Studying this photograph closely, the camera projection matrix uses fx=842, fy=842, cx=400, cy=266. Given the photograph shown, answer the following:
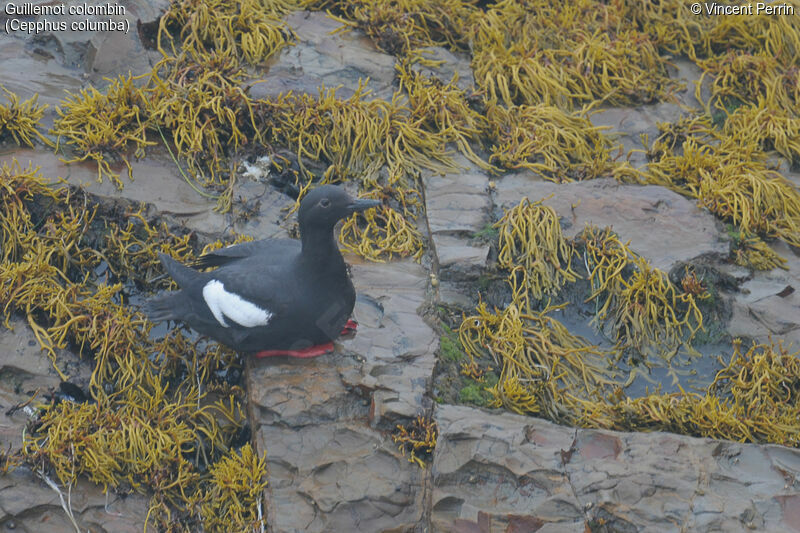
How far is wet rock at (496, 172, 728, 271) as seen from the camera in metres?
5.78

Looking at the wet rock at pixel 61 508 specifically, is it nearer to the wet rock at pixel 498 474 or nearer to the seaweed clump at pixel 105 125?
the wet rock at pixel 498 474

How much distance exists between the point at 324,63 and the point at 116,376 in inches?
125

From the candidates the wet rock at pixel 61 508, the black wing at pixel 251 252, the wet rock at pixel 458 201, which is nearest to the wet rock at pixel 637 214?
the wet rock at pixel 458 201

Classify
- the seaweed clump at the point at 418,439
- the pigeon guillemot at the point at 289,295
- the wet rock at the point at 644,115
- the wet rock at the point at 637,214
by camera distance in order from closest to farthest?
the seaweed clump at the point at 418,439
the pigeon guillemot at the point at 289,295
the wet rock at the point at 637,214
the wet rock at the point at 644,115

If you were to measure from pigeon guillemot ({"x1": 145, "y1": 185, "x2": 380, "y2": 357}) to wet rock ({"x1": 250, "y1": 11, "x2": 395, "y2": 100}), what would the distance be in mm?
2256

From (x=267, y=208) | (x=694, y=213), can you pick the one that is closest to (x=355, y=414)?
(x=267, y=208)

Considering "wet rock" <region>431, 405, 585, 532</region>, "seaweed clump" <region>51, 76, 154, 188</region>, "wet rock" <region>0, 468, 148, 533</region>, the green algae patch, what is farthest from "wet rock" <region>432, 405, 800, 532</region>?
"seaweed clump" <region>51, 76, 154, 188</region>

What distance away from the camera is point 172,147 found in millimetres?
6266

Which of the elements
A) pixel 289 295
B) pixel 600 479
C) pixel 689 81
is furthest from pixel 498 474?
pixel 689 81

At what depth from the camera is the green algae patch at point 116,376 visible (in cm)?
450

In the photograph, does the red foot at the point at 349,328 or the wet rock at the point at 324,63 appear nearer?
the red foot at the point at 349,328

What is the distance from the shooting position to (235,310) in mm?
4664

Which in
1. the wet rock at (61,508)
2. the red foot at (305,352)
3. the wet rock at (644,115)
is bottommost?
the wet rock at (61,508)

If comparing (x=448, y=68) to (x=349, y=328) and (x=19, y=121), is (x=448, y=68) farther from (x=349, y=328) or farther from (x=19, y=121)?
(x=19, y=121)
